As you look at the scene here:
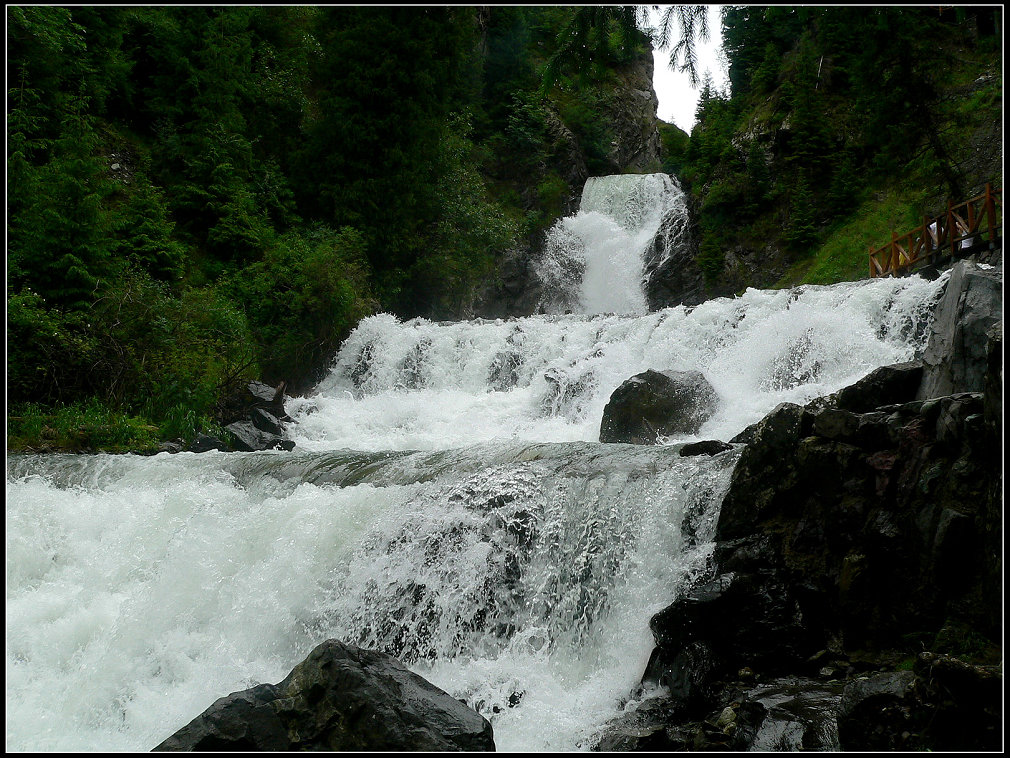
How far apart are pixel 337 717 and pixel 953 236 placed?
14.0m

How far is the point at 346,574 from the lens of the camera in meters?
7.04

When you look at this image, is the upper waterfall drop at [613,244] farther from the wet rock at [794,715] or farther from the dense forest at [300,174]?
the wet rock at [794,715]

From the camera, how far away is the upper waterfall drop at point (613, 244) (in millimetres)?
27609

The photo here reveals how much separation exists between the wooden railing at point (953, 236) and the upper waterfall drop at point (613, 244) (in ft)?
38.5

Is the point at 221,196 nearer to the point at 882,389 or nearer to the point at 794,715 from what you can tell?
the point at 882,389

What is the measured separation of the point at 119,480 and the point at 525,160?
24.8 m

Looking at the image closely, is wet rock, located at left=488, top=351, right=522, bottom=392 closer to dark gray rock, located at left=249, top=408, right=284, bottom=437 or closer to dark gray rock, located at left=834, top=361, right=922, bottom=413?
dark gray rock, located at left=249, top=408, right=284, bottom=437

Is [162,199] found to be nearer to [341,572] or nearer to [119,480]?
[119,480]

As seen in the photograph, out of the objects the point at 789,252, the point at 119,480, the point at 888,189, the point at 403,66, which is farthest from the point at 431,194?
the point at 119,480

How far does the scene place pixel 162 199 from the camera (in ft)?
64.8

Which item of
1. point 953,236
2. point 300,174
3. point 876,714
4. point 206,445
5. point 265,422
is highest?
point 300,174

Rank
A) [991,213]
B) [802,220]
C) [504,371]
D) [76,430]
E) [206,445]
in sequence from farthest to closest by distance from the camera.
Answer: [802,220] < [504,371] < [991,213] < [206,445] < [76,430]

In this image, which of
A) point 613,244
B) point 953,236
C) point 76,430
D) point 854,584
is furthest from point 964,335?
point 613,244

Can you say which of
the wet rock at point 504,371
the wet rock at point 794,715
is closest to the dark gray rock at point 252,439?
the wet rock at point 504,371
